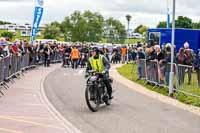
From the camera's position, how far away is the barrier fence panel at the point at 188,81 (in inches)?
737

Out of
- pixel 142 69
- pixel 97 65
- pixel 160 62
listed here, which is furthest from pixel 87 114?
pixel 142 69

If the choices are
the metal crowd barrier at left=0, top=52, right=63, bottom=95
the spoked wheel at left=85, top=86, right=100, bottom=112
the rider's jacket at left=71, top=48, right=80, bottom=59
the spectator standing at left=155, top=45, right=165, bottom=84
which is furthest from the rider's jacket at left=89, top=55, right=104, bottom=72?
the rider's jacket at left=71, top=48, right=80, bottom=59

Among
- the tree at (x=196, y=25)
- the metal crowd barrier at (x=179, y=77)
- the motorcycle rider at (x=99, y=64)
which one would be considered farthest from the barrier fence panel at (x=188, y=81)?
the tree at (x=196, y=25)

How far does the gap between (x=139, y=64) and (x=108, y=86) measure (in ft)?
33.1

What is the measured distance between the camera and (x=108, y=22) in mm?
97625

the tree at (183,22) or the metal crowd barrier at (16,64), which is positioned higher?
the tree at (183,22)

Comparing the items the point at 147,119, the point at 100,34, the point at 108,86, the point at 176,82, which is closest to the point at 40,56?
the point at 176,82

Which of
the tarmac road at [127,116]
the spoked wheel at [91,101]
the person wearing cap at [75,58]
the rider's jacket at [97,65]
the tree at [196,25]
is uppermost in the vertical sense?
the rider's jacket at [97,65]

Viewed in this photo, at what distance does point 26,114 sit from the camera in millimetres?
14672

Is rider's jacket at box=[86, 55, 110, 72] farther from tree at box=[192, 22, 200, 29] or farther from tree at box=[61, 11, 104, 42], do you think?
tree at box=[61, 11, 104, 42]

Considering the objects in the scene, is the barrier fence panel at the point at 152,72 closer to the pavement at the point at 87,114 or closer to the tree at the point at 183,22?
the pavement at the point at 87,114

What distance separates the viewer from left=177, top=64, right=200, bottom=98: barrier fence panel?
18730mm

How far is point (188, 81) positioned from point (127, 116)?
511cm

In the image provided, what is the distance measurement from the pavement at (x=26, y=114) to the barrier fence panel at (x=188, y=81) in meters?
4.90
